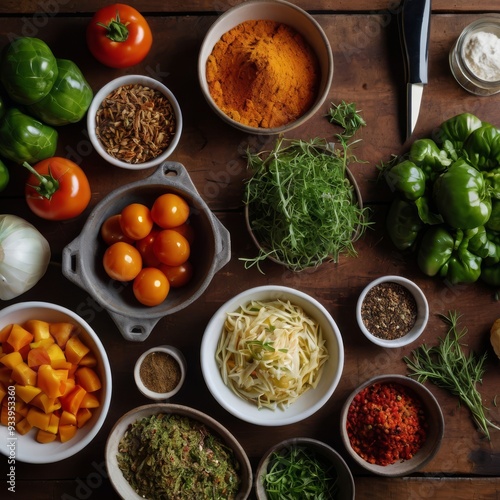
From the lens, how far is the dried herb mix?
196 centimetres

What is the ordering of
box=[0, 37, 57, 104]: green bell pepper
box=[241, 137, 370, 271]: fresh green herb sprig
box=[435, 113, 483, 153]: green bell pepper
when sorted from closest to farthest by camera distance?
box=[0, 37, 57, 104]: green bell pepper → box=[241, 137, 370, 271]: fresh green herb sprig → box=[435, 113, 483, 153]: green bell pepper

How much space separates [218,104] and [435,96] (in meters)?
0.79

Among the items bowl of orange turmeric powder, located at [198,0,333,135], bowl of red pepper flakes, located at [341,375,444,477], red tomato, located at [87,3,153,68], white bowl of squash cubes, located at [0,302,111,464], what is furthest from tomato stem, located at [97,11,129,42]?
bowl of red pepper flakes, located at [341,375,444,477]

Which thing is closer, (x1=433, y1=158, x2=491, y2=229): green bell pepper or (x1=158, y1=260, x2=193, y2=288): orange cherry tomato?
(x1=433, y1=158, x2=491, y2=229): green bell pepper

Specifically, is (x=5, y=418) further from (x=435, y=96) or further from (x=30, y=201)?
(x=435, y=96)

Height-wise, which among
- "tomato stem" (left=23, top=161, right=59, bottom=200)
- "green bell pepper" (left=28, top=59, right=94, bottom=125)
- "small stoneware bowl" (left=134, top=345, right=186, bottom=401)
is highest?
"green bell pepper" (left=28, top=59, right=94, bottom=125)

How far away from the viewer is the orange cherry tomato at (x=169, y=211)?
1.81m

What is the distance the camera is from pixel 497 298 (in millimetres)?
2037

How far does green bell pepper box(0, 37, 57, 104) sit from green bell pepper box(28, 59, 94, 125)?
3 cm

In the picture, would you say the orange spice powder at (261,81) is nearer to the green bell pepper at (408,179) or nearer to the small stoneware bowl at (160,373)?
the green bell pepper at (408,179)

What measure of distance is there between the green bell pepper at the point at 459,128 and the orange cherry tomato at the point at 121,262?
113 cm

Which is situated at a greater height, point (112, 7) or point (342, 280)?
point (112, 7)

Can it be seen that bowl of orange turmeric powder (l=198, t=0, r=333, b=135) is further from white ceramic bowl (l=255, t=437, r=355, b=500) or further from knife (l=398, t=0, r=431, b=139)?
white ceramic bowl (l=255, t=437, r=355, b=500)

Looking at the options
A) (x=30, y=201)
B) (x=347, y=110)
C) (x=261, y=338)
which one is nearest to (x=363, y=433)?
(x=261, y=338)
